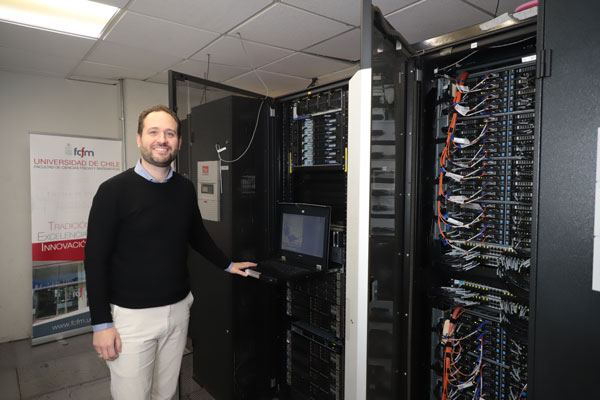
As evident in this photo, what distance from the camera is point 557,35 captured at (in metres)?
1.04

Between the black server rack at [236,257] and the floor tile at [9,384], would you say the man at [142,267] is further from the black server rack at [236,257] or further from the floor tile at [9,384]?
the floor tile at [9,384]

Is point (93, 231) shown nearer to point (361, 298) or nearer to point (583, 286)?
point (361, 298)

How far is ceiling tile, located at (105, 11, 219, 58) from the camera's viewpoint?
245cm

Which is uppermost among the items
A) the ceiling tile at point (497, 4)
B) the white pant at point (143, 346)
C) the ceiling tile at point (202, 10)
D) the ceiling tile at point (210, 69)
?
the ceiling tile at point (210, 69)

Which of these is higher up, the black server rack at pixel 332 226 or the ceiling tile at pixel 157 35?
the ceiling tile at pixel 157 35

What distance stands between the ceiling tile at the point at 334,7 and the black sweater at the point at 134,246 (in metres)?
1.33

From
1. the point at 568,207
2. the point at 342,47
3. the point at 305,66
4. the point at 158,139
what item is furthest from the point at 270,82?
the point at 568,207

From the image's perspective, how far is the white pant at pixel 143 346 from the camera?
1.54 meters

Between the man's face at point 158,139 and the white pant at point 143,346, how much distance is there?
647 mm

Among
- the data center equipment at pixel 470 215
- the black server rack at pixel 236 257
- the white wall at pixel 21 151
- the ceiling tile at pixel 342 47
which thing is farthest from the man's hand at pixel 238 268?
the white wall at pixel 21 151

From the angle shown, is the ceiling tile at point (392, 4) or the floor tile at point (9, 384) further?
the floor tile at point (9, 384)

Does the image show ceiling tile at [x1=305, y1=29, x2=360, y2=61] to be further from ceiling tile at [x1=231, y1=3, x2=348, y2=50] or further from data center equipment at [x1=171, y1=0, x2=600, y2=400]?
data center equipment at [x1=171, y1=0, x2=600, y2=400]

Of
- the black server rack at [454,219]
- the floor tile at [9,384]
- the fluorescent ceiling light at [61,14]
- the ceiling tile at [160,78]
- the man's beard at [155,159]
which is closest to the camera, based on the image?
the black server rack at [454,219]

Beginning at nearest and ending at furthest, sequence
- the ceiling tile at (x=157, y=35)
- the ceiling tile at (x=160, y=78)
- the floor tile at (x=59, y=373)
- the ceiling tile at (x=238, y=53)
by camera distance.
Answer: the ceiling tile at (x=157, y=35)
the floor tile at (x=59, y=373)
the ceiling tile at (x=238, y=53)
the ceiling tile at (x=160, y=78)
